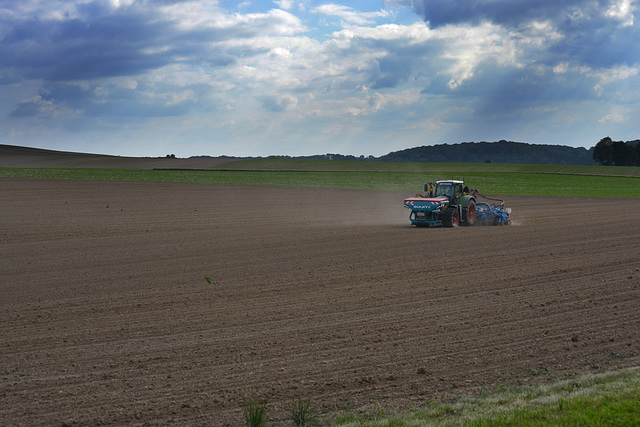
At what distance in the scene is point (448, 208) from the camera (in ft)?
87.1

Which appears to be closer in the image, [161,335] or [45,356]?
[45,356]

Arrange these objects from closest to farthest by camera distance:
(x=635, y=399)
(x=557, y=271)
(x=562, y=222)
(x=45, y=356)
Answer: (x=635, y=399), (x=45, y=356), (x=557, y=271), (x=562, y=222)

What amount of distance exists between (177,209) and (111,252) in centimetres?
1647

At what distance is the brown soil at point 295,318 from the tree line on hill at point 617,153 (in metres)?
104

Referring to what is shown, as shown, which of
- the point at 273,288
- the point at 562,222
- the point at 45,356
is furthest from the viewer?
the point at 562,222

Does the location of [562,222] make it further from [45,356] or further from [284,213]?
[45,356]

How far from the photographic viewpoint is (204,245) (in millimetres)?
21438

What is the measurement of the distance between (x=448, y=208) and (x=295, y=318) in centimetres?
1648

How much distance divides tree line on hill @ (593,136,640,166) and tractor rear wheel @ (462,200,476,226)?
10384cm

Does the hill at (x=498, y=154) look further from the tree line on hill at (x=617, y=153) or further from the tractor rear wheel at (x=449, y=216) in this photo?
the tractor rear wheel at (x=449, y=216)

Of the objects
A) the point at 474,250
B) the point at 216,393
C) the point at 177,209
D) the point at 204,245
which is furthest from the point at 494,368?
the point at 177,209

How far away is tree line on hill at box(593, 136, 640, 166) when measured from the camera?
118m

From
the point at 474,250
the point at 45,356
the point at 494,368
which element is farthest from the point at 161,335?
the point at 474,250

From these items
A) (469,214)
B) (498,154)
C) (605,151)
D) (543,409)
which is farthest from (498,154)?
(543,409)
